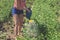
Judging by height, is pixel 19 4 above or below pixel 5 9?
above

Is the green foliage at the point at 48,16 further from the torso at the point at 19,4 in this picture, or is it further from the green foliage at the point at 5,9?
the green foliage at the point at 5,9

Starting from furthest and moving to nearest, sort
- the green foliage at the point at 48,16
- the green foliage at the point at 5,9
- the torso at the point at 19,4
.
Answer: the green foliage at the point at 5,9, the torso at the point at 19,4, the green foliage at the point at 48,16

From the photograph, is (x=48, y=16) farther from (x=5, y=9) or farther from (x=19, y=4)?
(x=5, y=9)

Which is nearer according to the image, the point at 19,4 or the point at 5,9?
the point at 19,4

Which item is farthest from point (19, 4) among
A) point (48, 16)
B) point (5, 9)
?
point (5, 9)

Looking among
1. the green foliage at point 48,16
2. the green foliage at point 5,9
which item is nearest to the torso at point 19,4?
the green foliage at point 48,16

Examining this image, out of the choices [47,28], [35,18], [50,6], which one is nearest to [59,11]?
[50,6]

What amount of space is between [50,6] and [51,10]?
0.55m

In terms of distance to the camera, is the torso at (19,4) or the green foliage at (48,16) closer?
the green foliage at (48,16)

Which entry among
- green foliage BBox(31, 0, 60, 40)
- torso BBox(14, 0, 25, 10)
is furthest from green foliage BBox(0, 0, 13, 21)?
torso BBox(14, 0, 25, 10)

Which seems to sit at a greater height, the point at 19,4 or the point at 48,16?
the point at 19,4

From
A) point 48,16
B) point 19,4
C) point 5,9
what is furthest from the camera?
point 5,9

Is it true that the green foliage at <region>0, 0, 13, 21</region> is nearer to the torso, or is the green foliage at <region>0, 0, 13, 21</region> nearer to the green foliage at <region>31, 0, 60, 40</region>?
the green foliage at <region>31, 0, 60, 40</region>

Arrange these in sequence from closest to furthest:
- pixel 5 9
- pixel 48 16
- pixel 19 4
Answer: pixel 19 4 → pixel 48 16 → pixel 5 9
